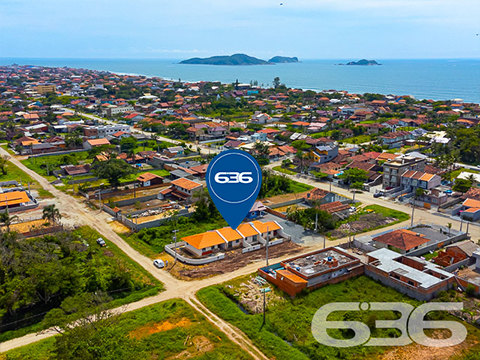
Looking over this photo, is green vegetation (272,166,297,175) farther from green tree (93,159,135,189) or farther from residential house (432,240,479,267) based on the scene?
residential house (432,240,479,267)

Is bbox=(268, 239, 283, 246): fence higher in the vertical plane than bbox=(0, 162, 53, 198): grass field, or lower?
lower

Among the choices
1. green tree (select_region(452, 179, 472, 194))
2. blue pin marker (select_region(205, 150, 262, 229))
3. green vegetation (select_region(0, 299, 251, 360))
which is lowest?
green vegetation (select_region(0, 299, 251, 360))

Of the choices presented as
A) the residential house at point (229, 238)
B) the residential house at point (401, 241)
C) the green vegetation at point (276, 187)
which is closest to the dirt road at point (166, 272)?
the residential house at point (229, 238)

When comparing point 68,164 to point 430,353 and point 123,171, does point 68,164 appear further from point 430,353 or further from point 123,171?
point 430,353

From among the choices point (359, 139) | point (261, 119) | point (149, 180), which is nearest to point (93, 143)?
point (149, 180)

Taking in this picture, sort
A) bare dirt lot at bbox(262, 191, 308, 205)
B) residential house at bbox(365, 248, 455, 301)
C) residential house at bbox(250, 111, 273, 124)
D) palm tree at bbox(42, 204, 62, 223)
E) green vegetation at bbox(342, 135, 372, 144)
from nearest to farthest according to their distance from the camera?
residential house at bbox(365, 248, 455, 301) < palm tree at bbox(42, 204, 62, 223) < bare dirt lot at bbox(262, 191, 308, 205) < green vegetation at bbox(342, 135, 372, 144) < residential house at bbox(250, 111, 273, 124)

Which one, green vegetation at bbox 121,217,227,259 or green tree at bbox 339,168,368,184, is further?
green tree at bbox 339,168,368,184

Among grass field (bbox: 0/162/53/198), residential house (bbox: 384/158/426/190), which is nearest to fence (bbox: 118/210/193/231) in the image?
grass field (bbox: 0/162/53/198)

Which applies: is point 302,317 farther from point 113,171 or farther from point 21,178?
point 21,178
